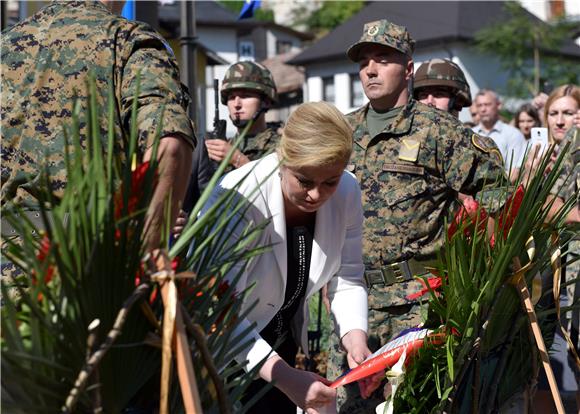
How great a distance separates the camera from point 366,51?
5.15 meters

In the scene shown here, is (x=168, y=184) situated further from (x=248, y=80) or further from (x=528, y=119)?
(x=528, y=119)

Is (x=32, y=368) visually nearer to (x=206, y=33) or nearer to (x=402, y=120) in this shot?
(x=402, y=120)

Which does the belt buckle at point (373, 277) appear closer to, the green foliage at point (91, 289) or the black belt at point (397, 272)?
the black belt at point (397, 272)

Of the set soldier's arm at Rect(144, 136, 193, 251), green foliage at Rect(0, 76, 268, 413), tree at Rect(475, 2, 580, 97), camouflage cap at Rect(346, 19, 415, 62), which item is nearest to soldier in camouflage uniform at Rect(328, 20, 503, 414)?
camouflage cap at Rect(346, 19, 415, 62)

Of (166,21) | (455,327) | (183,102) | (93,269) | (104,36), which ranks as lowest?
(455,327)

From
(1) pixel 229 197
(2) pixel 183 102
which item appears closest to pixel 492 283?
(2) pixel 183 102

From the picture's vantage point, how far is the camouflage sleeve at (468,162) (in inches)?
188

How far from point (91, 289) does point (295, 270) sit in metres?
1.76

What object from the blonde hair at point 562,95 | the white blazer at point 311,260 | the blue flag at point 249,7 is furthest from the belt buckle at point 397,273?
the blue flag at point 249,7

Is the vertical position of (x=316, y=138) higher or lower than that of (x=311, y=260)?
higher

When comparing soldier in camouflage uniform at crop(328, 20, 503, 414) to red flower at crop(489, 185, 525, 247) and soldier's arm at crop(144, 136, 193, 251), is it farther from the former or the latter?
soldier's arm at crop(144, 136, 193, 251)

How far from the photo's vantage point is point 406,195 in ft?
15.8

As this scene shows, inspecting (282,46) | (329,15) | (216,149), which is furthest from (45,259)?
(329,15)

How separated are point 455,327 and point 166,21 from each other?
133 feet
